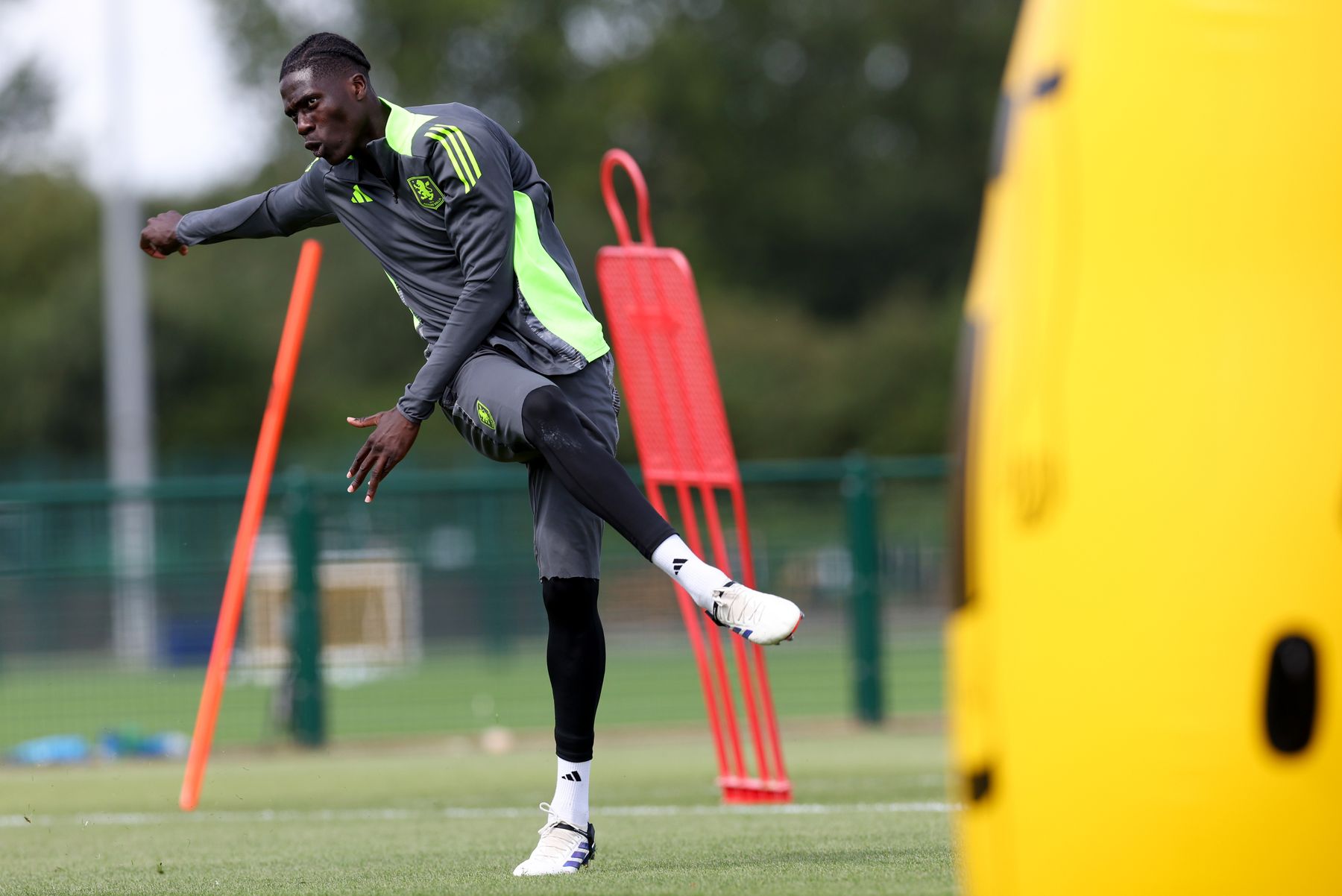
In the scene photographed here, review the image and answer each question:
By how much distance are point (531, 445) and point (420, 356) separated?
3834cm

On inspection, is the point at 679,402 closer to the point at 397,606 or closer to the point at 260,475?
the point at 260,475

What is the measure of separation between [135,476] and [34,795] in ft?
47.9

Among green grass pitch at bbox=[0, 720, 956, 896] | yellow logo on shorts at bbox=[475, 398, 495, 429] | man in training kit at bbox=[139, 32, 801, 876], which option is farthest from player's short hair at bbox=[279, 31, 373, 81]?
green grass pitch at bbox=[0, 720, 956, 896]

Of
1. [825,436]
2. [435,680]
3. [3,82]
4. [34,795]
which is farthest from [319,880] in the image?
[3,82]

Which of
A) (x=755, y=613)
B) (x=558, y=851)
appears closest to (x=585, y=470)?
(x=755, y=613)

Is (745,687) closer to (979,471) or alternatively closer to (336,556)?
(979,471)

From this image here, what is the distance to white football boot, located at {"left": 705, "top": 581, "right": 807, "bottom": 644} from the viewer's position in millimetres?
3709

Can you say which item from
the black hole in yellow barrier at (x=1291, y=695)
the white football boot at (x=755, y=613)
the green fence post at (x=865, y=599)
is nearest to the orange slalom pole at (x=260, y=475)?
the white football boot at (x=755, y=613)

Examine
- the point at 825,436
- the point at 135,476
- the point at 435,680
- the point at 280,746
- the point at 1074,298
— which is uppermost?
the point at 825,436

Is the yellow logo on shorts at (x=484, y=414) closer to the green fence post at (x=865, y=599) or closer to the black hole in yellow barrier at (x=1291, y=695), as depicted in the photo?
the black hole in yellow barrier at (x=1291, y=695)

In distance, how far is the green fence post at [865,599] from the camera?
11695 millimetres

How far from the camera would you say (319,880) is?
4184 millimetres

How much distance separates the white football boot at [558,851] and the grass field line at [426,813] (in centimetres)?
169

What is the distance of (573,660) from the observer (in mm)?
4316
